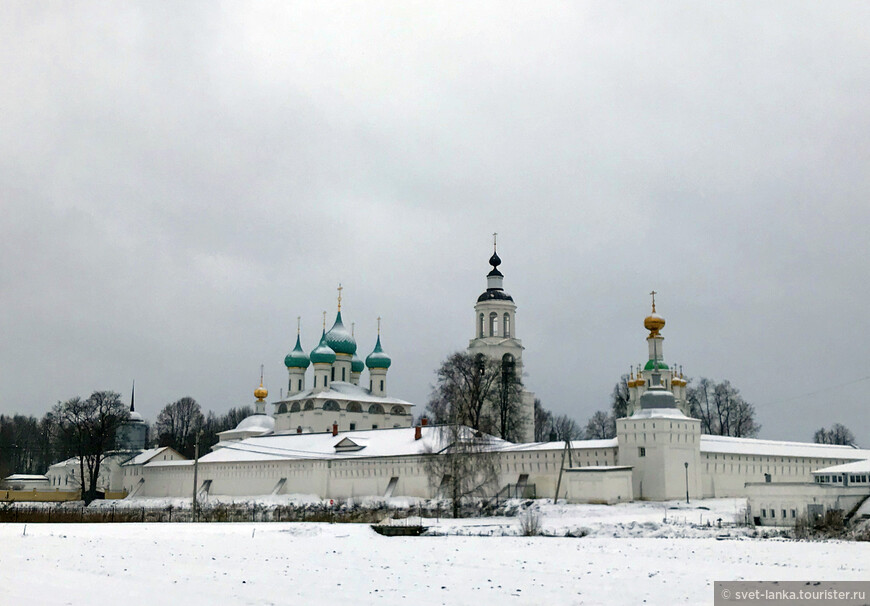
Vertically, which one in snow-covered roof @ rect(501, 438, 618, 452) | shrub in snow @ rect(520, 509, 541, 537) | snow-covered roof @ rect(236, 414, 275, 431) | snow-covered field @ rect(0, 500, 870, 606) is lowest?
snow-covered field @ rect(0, 500, 870, 606)

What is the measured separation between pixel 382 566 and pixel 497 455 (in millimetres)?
29577

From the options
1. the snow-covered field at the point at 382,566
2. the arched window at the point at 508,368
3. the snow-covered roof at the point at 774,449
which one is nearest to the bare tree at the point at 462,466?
the snow-covered field at the point at 382,566

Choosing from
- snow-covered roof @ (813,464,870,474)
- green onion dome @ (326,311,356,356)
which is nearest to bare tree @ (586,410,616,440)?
green onion dome @ (326,311,356,356)

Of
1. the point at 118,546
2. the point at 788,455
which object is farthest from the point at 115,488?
the point at 118,546

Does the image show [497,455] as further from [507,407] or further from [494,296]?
[494,296]

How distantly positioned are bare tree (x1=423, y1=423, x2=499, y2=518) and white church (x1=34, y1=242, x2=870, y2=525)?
1.25 metres

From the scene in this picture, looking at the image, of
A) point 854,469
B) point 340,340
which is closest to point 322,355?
point 340,340

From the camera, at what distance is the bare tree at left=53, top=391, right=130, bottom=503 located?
6266 cm

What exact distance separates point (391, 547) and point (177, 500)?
4135cm

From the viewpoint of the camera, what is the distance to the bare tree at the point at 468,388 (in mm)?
53656

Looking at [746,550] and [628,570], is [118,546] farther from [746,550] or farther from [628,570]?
[746,550]

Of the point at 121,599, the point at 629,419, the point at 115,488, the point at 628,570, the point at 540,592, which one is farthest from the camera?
the point at 115,488

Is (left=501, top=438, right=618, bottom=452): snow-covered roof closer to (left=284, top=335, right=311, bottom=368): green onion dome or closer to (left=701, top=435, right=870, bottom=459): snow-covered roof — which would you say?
(left=701, top=435, right=870, bottom=459): snow-covered roof

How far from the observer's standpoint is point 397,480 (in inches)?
2135
